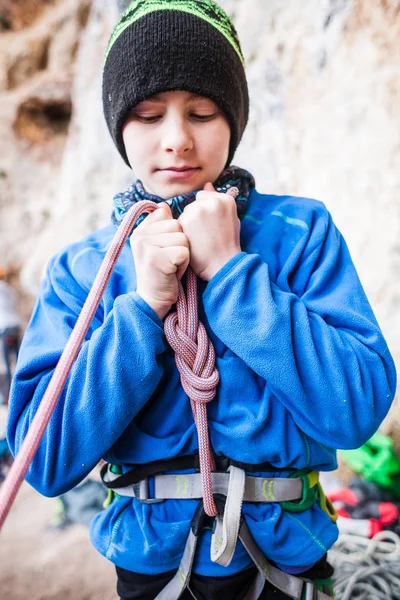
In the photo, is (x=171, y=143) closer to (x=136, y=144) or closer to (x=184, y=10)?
(x=136, y=144)

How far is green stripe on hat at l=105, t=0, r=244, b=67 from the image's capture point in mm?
844

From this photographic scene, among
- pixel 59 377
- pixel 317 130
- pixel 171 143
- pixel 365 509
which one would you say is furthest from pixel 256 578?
pixel 317 130

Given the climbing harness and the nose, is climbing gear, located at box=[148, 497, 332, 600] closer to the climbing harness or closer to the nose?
the climbing harness

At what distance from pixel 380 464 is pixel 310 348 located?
61.3 inches

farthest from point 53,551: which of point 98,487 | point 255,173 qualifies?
point 255,173

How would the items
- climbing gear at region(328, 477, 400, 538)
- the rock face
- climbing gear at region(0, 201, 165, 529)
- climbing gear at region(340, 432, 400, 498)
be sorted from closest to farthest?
climbing gear at region(0, 201, 165, 529), climbing gear at region(328, 477, 400, 538), climbing gear at region(340, 432, 400, 498), the rock face

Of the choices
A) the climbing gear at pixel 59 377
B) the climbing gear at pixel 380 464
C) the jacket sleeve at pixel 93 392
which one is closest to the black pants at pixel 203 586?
the jacket sleeve at pixel 93 392

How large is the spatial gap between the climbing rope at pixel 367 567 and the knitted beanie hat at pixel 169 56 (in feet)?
4.92

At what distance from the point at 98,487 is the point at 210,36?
87.2 inches

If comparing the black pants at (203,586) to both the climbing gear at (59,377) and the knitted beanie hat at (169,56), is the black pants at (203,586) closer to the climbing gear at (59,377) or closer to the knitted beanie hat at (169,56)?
the climbing gear at (59,377)

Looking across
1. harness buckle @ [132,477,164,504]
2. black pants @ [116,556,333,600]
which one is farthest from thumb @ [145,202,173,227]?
black pants @ [116,556,333,600]

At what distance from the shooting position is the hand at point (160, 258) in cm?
72

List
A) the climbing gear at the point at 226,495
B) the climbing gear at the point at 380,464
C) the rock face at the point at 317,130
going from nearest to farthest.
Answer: the climbing gear at the point at 226,495, the climbing gear at the point at 380,464, the rock face at the point at 317,130

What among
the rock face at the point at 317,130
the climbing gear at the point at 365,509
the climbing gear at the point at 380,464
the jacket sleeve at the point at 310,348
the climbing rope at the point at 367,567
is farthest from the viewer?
the rock face at the point at 317,130
